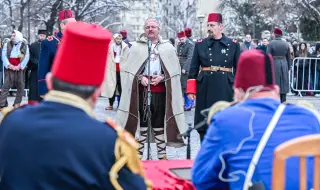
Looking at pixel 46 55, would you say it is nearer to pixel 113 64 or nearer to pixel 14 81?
pixel 113 64

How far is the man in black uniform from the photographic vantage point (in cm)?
802

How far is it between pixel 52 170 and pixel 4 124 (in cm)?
38

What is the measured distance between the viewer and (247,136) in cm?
375

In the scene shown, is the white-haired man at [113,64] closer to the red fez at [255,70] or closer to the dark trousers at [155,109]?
the dark trousers at [155,109]

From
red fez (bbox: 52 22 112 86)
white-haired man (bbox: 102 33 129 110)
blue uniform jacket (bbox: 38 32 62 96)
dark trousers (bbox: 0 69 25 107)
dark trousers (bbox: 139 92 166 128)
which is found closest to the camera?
red fez (bbox: 52 22 112 86)

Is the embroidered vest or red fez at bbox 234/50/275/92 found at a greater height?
red fez at bbox 234/50/275/92

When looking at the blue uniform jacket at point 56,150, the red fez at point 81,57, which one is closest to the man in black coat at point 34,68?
the blue uniform jacket at point 56,150

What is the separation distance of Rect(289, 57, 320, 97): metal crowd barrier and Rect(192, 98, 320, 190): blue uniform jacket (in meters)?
16.0

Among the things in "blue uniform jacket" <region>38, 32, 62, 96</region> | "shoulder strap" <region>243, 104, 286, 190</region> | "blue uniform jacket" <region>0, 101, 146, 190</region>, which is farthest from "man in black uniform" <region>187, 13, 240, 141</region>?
"blue uniform jacket" <region>0, 101, 146, 190</region>

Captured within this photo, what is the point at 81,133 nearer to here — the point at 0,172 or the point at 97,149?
the point at 97,149

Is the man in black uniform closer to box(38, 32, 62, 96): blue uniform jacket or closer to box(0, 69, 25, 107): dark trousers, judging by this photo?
box(38, 32, 62, 96): blue uniform jacket

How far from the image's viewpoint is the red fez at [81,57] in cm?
295

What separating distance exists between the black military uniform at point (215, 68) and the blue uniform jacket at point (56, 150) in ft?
16.4

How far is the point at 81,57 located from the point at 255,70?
128 cm
